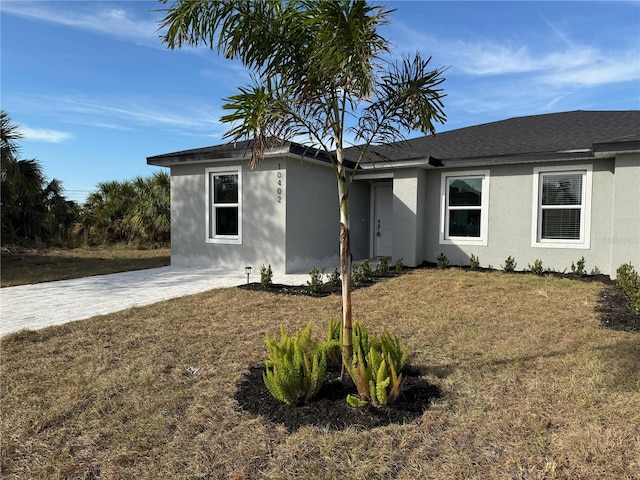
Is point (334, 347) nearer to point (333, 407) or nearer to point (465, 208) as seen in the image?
point (333, 407)

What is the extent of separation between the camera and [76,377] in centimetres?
327

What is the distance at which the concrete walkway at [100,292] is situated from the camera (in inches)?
207

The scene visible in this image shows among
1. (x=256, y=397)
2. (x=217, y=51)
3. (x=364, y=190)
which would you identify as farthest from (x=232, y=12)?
(x=364, y=190)

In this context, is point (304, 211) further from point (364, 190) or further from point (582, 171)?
point (582, 171)

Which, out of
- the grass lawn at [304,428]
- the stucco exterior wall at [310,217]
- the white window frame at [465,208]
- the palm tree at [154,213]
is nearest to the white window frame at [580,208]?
the white window frame at [465,208]

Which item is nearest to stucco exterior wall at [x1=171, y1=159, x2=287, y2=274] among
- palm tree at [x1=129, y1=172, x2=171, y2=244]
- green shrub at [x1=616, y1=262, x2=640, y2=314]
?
green shrub at [x1=616, y1=262, x2=640, y2=314]

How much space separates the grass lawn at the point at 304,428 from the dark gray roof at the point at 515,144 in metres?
4.09

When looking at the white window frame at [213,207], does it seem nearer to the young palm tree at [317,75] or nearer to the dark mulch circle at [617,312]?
the young palm tree at [317,75]

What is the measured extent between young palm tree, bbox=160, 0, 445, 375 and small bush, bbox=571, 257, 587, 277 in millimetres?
7121

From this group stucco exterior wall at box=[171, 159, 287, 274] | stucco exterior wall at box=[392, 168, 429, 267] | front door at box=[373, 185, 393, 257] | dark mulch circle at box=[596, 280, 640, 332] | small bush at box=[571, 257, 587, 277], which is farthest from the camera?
front door at box=[373, 185, 393, 257]

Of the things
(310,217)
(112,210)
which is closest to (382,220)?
(310,217)

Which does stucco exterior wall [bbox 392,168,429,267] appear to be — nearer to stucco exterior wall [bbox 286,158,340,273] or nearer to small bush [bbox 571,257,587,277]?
stucco exterior wall [bbox 286,158,340,273]

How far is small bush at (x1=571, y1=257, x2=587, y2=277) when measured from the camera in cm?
842

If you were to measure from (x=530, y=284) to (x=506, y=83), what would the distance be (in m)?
7.42
